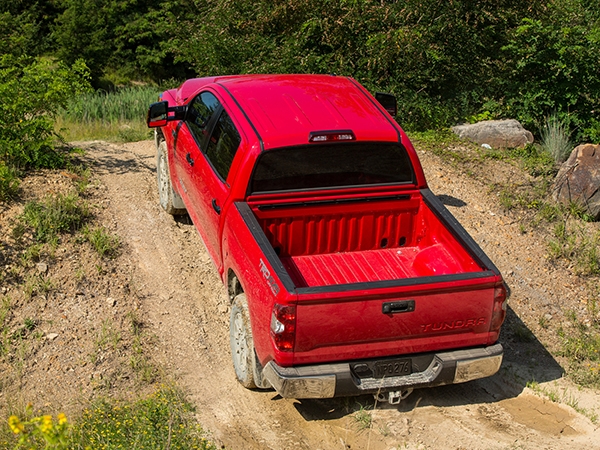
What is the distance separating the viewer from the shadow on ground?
18.7 ft

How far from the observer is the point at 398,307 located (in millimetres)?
4969

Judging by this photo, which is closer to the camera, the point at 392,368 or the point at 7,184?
the point at 392,368

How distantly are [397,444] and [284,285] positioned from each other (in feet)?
4.83

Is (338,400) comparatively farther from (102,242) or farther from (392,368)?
(102,242)

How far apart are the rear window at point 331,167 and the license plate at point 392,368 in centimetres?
164

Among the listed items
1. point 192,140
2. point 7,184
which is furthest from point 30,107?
point 192,140

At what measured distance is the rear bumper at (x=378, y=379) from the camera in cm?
497

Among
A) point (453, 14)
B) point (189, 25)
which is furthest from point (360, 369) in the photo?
point (189, 25)

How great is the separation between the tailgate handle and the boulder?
455cm

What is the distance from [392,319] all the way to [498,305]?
793mm

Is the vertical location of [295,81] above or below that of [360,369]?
above

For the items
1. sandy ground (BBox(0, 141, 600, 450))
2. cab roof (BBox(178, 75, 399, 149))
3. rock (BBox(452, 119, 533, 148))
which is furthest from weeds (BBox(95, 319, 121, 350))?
rock (BBox(452, 119, 533, 148))

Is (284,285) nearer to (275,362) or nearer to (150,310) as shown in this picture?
(275,362)

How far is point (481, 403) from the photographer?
231 inches
